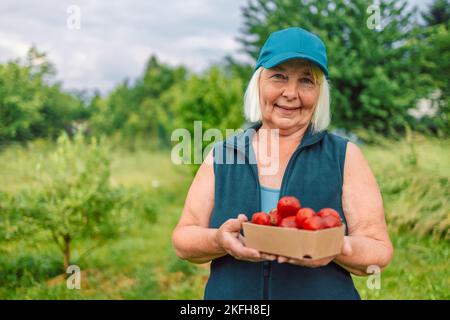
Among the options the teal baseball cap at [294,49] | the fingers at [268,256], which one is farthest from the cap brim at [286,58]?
the fingers at [268,256]

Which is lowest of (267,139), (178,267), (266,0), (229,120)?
(178,267)

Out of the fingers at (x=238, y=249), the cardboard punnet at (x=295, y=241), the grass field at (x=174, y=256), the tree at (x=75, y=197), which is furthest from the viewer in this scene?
the tree at (x=75, y=197)

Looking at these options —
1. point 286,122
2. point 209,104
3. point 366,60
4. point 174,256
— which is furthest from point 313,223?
point 366,60

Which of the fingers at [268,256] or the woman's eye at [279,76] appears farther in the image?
the woman's eye at [279,76]

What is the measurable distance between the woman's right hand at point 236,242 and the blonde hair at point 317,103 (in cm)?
50

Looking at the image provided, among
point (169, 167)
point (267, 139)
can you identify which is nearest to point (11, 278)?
point (267, 139)

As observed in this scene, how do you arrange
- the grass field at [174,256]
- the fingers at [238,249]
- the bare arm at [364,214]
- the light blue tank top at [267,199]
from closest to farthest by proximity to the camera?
the fingers at [238,249]
the bare arm at [364,214]
the light blue tank top at [267,199]
the grass field at [174,256]

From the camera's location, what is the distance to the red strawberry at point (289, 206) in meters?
1.76

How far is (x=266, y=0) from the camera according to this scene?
68.6 feet

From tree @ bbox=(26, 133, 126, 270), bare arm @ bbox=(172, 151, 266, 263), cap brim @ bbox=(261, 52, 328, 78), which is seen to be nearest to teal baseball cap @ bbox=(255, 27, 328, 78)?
cap brim @ bbox=(261, 52, 328, 78)

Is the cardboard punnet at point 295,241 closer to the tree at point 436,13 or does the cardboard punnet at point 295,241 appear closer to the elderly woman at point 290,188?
the elderly woman at point 290,188

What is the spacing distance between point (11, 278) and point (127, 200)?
1.51m
